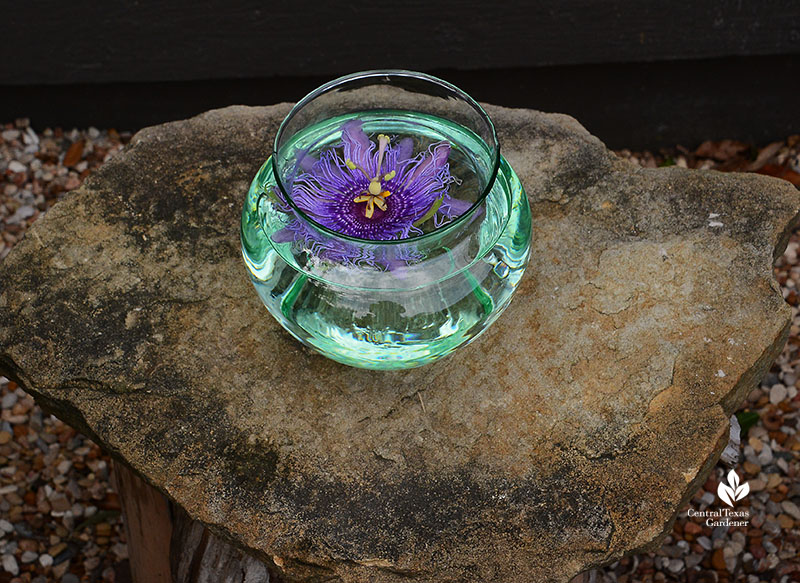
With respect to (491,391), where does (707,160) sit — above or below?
below

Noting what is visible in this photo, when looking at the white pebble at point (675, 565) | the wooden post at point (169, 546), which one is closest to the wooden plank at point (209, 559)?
the wooden post at point (169, 546)

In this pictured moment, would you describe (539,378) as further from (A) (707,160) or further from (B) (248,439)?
(A) (707,160)

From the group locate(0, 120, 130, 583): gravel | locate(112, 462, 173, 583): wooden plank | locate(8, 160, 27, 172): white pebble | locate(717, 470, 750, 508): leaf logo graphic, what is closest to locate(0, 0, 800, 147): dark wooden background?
locate(8, 160, 27, 172): white pebble

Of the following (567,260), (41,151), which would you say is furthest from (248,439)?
(41,151)

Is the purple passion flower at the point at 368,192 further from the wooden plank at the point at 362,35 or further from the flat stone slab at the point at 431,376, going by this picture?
the wooden plank at the point at 362,35

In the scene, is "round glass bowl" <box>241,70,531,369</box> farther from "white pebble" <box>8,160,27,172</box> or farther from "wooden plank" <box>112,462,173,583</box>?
"white pebble" <box>8,160,27,172</box>

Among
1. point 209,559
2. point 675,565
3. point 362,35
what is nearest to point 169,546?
point 209,559
